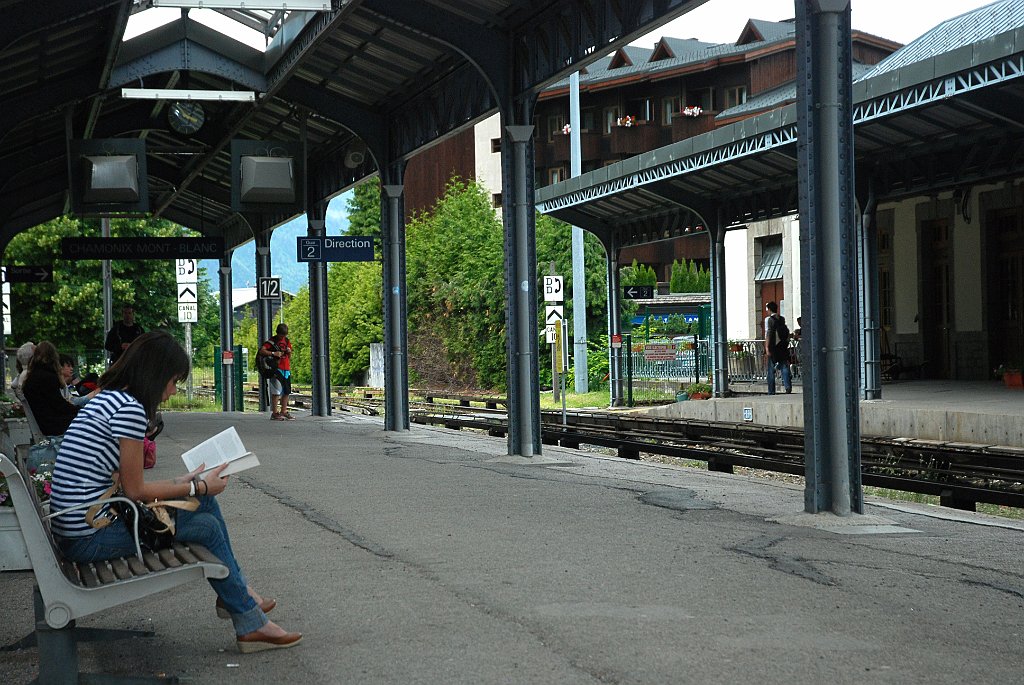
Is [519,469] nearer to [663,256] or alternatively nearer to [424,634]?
[424,634]

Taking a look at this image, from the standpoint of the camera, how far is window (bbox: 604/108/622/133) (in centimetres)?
6194

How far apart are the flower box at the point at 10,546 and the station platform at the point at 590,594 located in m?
0.16

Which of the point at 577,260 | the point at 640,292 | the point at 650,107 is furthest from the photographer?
the point at 650,107

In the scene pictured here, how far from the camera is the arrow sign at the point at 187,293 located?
33.5 metres

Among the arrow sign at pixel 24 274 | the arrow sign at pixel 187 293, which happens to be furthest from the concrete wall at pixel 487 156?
the arrow sign at pixel 24 274

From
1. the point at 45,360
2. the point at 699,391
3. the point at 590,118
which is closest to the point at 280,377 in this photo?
the point at 699,391

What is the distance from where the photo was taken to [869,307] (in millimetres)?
21938

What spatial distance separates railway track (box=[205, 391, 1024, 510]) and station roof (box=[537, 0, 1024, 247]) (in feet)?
14.8

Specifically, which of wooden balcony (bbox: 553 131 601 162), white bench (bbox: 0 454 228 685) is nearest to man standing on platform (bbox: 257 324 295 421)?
white bench (bbox: 0 454 228 685)

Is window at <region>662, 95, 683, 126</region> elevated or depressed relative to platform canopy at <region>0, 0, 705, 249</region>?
elevated

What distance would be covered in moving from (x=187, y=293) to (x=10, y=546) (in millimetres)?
26735

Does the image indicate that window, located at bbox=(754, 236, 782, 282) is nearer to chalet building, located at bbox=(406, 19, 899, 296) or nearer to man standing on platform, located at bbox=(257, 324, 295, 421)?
chalet building, located at bbox=(406, 19, 899, 296)

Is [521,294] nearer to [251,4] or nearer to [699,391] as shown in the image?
[251,4]

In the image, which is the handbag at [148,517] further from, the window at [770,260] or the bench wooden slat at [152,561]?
the window at [770,260]
